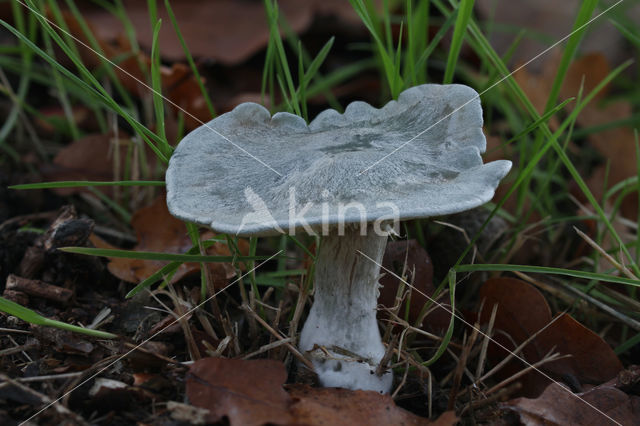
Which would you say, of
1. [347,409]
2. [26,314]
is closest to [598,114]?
[347,409]

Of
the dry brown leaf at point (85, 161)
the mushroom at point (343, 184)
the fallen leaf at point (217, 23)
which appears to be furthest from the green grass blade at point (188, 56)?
the fallen leaf at point (217, 23)

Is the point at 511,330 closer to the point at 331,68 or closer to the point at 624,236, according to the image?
the point at 624,236

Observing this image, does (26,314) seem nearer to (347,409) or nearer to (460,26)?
(347,409)

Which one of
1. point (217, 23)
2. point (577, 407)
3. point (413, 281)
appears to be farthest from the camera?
point (217, 23)

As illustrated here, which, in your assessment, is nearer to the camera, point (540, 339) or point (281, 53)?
point (540, 339)

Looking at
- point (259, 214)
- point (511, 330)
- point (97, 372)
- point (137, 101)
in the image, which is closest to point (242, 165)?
point (259, 214)

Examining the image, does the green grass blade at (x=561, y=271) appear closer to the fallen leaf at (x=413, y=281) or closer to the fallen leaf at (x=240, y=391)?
the fallen leaf at (x=413, y=281)

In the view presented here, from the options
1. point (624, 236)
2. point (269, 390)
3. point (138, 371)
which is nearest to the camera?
point (269, 390)
